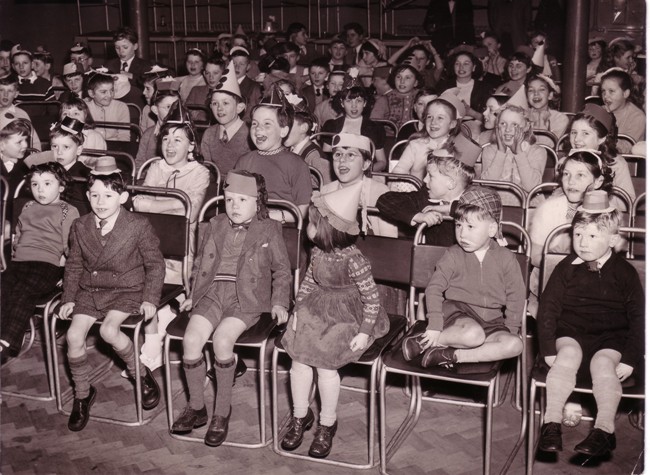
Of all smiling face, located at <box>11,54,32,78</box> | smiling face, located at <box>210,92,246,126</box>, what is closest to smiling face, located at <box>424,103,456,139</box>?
smiling face, located at <box>210,92,246,126</box>

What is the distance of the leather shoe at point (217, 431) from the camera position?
345 centimetres

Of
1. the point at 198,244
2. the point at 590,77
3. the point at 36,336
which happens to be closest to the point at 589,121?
Result: the point at 198,244

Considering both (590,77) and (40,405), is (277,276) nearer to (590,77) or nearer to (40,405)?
(40,405)

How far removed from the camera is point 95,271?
12.2ft

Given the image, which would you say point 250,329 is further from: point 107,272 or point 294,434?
point 107,272

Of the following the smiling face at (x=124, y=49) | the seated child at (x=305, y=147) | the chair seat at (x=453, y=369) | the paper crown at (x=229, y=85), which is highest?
the smiling face at (x=124, y=49)

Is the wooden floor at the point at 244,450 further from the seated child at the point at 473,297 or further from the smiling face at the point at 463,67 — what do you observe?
the smiling face at the point at 463,67

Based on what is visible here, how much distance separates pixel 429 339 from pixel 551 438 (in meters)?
0.59

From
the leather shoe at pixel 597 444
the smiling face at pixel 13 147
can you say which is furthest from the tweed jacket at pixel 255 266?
the smiling face at pixel 13 147

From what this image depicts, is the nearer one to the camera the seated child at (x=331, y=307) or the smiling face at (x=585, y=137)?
the seated child at (x=331, y=307)

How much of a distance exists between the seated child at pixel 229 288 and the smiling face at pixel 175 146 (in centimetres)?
80

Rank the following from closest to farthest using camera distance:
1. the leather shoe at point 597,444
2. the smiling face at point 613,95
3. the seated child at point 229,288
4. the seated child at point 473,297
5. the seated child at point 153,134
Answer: the leather shoe at point 597,444
the seated child at point 473,297
the seated child at point 229,288
the seated child at point 153,134
the smiling face at point 613,95

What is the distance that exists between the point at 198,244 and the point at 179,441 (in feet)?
3.25

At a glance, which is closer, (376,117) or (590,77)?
(376,117)
